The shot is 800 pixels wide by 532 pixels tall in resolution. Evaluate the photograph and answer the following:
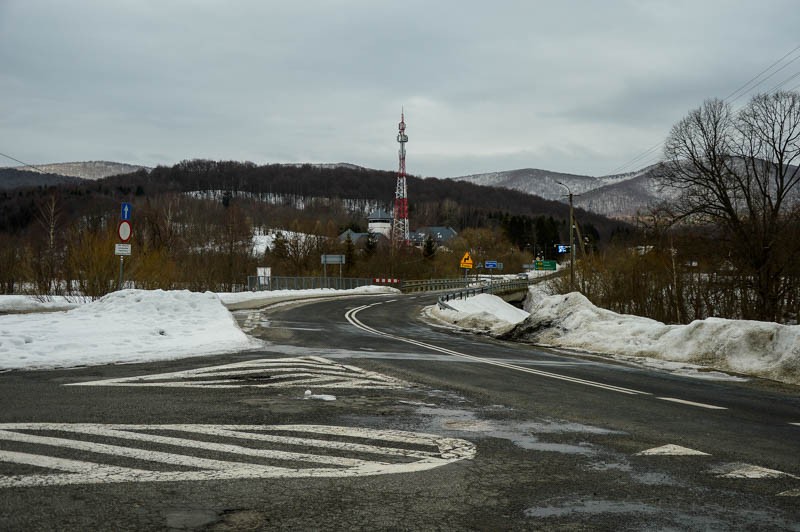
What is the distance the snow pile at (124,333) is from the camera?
12.6m

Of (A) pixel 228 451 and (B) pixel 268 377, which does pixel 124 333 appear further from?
(A) pixel 228 451

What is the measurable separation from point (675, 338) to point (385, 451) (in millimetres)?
12560

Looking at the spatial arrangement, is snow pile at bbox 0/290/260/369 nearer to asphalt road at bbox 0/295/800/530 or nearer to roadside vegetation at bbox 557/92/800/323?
asphalt road at bbox 0/295/800/530

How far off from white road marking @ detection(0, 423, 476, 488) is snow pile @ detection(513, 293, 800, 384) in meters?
9.67

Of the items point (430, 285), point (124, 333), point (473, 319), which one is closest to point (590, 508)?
point (124, 333)

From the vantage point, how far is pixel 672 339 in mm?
16500

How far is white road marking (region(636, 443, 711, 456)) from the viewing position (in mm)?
6230

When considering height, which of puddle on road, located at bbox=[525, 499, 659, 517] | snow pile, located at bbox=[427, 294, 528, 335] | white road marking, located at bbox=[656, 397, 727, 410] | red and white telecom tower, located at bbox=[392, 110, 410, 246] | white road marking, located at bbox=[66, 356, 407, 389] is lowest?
snow pile, located at bbox=[427, 294, 528, 335]

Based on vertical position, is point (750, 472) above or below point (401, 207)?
below

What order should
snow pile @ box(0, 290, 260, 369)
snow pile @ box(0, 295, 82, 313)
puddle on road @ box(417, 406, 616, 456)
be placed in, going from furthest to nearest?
snow pile @ box(0, 295, 82, 313)
snow pile @ box(0, 290, 260, 369)
puddle on road @ box(417, 406, 616, 456)

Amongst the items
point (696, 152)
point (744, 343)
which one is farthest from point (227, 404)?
point (696, 152)

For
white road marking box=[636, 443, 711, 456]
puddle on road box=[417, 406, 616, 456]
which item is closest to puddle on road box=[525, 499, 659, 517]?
puddle on road box=[417, 406, 616, 456]

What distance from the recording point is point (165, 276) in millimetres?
35000

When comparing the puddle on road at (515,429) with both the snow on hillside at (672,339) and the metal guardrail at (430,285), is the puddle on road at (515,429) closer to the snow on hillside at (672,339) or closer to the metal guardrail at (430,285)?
the snow on hillside at (672,339)
